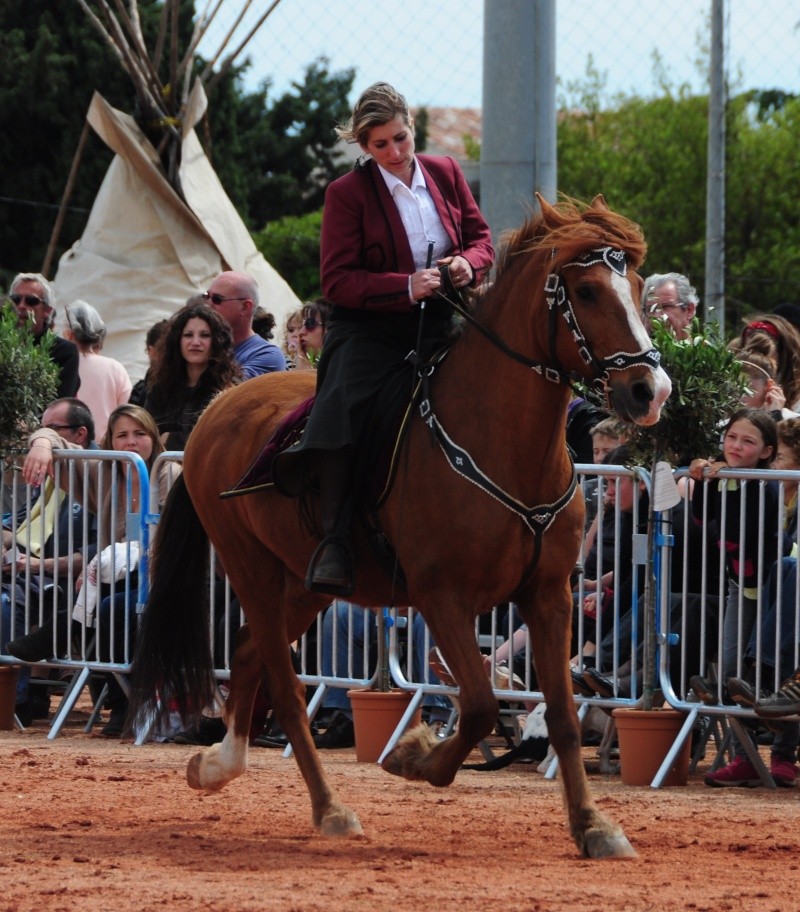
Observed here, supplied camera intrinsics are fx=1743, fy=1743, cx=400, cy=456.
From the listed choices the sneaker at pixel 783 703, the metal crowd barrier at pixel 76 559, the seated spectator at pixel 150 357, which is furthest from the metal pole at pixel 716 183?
the sneaker at pixel 783 703

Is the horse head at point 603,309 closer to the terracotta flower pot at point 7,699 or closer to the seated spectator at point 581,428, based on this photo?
the seated spectator at point 581,428

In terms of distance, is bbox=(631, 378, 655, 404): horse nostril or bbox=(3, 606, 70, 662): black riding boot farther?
bbox=(3, 606, 70, 662): black riding boot

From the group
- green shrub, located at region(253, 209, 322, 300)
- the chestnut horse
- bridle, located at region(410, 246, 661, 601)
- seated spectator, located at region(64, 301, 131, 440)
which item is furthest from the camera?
green shrub, located at region(253, 209, 322, 300)

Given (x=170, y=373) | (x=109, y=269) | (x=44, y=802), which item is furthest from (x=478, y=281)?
(x=109, y=269)

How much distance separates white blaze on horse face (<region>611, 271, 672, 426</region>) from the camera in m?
6.18

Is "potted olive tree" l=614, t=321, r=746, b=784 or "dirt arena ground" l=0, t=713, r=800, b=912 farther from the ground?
"potted olive tree" l=614, t=321, r=746, b=784

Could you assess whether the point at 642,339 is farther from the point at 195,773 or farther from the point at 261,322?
the point at 261,322

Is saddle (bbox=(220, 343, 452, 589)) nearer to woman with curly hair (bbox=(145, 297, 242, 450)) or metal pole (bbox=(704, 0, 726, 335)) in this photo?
woman with curly hair (bbox=(145, 297, 242, 450))

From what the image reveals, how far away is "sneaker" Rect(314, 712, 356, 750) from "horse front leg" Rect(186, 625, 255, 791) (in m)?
2.22

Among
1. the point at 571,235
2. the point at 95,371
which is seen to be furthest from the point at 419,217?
the point at 95,371

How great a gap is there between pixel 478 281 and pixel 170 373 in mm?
3976

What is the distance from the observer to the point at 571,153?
50750 mm

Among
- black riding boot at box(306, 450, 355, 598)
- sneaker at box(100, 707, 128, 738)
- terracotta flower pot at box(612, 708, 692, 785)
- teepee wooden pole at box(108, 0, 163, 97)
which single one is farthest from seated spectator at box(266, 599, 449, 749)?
teepee wooden pole at box(108, 0, 163, 97)

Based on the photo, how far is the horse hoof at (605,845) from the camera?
6516 mm
